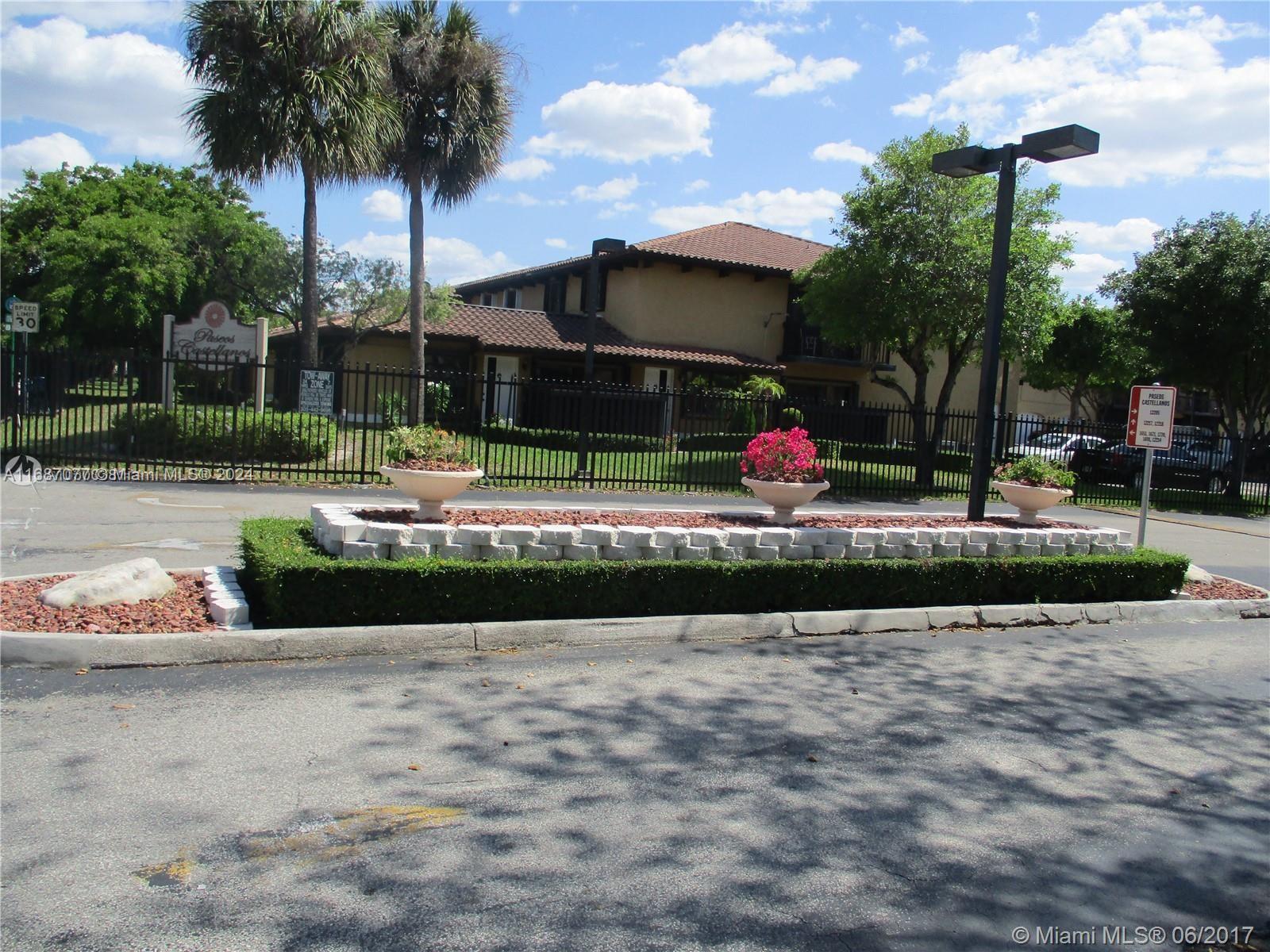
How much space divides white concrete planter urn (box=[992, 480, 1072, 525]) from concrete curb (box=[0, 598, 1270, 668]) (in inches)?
51.9

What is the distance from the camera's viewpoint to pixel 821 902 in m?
3.44

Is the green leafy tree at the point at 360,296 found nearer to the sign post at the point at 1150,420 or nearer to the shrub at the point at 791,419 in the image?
the shrub at the point at 791,419

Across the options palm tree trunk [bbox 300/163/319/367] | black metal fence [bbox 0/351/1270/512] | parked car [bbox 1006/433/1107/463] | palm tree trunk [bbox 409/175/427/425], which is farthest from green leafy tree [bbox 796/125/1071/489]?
palm tree trunk [bbox 300/163/319/367]

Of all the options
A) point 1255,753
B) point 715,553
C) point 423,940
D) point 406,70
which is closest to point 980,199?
point 406,70

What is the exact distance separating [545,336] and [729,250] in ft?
22.1

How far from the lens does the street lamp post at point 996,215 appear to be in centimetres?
953

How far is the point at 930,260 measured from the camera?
20.3 m

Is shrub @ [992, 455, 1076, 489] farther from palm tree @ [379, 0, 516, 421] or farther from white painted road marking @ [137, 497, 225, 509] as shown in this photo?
palm tree @ [379, 0, 516, 421]

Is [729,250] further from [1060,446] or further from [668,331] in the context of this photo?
[1060,446]

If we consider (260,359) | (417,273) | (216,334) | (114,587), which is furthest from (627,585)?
(417,273)

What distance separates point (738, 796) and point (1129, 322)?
2450 centimetres

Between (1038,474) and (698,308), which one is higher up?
(698,308)

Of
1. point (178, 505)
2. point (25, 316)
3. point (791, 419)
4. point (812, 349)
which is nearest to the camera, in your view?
point (178, 505)

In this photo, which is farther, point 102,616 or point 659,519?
point 659,519
